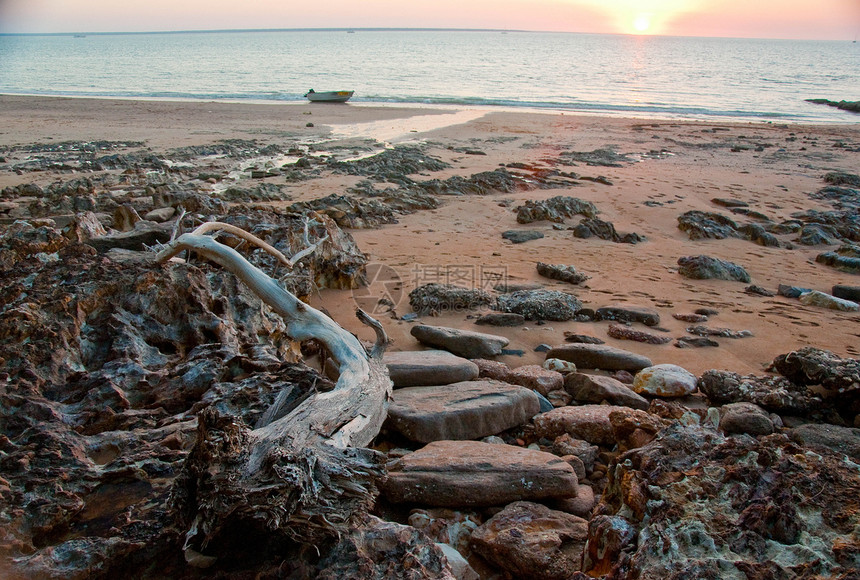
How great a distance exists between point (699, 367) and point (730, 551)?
303 cm

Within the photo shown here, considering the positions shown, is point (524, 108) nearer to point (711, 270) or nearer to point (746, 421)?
point (711, 270)

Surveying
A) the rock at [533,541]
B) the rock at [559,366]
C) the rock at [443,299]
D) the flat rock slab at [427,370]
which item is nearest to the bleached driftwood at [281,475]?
the rock at [533,541]

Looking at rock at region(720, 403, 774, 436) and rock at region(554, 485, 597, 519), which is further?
rock at region(720, 403, 774, 436)

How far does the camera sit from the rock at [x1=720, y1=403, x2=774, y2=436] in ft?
11.3

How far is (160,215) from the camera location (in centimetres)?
645

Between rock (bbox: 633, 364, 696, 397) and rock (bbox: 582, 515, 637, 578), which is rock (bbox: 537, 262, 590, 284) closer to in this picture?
rock (bbox: 633, 364, 696, 397)

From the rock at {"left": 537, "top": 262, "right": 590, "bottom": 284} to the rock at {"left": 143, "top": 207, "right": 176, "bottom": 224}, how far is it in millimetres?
4390

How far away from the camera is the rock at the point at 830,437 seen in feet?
10.2

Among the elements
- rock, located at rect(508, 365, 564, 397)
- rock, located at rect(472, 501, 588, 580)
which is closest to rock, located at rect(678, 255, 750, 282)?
rock, located at rect(508, 365, 564, 397)

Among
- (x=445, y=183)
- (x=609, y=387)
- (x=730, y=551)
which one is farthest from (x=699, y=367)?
(x=445, y=183)

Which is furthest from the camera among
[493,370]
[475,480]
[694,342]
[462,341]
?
[694,342]

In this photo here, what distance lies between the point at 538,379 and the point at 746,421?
4.39 feet

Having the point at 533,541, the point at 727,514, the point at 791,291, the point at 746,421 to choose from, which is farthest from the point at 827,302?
the point at 533,541

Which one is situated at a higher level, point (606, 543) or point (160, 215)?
point (160, 215)
